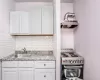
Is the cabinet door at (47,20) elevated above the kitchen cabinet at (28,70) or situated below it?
above

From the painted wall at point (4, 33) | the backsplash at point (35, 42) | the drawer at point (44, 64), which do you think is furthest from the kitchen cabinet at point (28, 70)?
the backsplash at point (35, 42)

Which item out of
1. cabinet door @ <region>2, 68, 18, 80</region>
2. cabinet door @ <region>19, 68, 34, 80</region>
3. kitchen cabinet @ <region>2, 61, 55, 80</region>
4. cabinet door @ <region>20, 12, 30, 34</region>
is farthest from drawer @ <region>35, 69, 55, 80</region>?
cabinet door @ <region>20, 12, 30, 34</region>

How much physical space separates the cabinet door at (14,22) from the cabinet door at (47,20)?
0.68 meters

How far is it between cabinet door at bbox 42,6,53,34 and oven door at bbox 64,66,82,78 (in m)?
1.09

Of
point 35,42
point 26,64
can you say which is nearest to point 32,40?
point 35,42

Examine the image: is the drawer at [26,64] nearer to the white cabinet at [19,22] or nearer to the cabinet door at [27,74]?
the cabinet door at [27,74]

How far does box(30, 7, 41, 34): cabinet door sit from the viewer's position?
8.83 ft

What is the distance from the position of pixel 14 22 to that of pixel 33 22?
51 cm

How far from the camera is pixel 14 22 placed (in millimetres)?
2660

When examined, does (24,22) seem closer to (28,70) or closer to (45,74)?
(28,70)

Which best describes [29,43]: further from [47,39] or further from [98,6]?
[98,6]

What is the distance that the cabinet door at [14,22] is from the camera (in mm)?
2652

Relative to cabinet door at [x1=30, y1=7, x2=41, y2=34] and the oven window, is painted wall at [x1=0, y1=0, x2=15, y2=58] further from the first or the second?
the oven window

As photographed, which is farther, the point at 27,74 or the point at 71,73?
the point at 27,74
